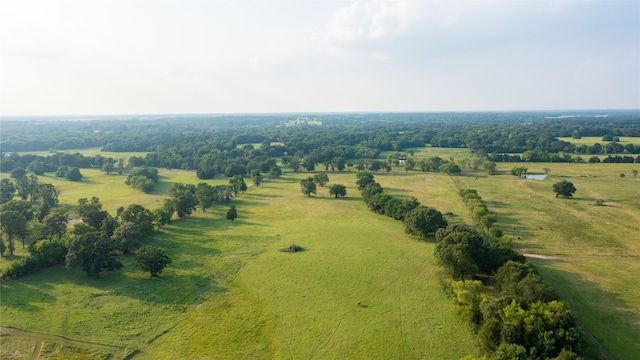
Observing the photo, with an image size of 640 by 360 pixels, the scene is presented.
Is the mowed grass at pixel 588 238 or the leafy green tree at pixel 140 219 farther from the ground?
the leafy green tree at pixel 140 219

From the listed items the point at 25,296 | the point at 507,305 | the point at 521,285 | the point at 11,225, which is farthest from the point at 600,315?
the point at 11,225

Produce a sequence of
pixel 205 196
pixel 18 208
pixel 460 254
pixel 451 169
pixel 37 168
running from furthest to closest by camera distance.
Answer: pixel 37 168
pixel 451 169
pixel 205 196
pixel 18 208
pixel 460 254

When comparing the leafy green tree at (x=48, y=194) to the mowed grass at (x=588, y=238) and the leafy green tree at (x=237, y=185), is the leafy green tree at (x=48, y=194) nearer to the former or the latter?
the leafy green tree at (x=237, y=185)

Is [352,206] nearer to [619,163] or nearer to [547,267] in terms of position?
[547,267]

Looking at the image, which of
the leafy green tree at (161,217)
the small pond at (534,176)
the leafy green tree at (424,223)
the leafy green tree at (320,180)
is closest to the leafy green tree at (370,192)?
the leafy green tree at (320,180)

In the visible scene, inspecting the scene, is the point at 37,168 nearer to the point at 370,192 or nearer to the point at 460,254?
the point at 370,192

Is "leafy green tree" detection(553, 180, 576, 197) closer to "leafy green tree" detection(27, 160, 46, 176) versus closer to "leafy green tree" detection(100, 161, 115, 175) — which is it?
"leafy green tree" detection(100, 161, 115, 175)
